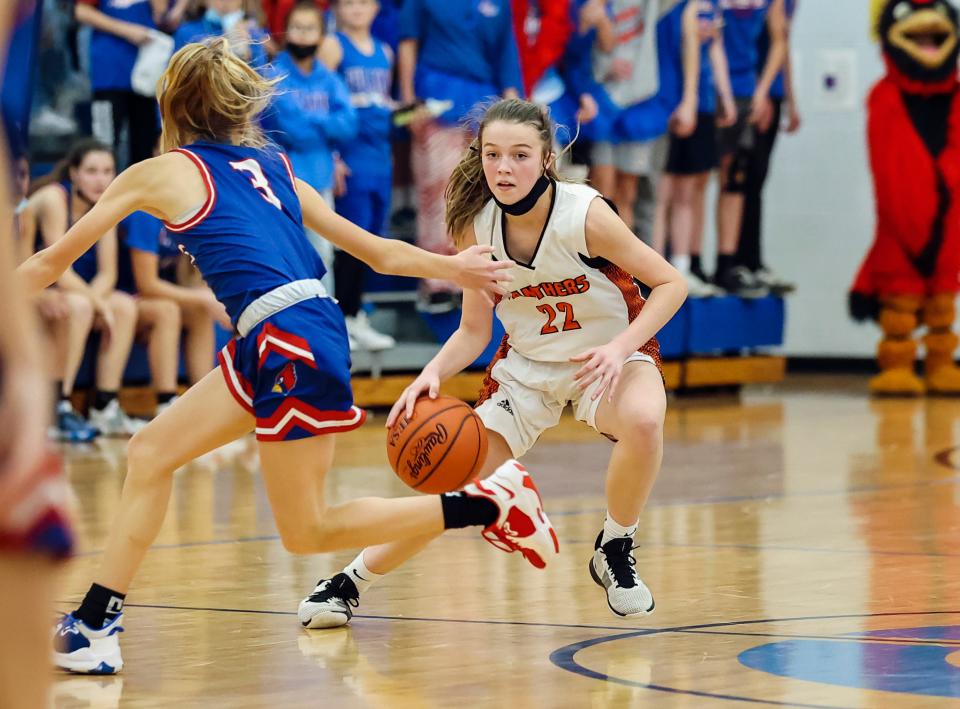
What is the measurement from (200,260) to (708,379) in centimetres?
749

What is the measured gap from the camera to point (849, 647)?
12.7 ft

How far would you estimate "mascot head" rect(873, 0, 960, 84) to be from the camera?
10.4 m

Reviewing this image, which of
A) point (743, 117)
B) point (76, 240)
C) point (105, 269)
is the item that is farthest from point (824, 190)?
point (76, 240)

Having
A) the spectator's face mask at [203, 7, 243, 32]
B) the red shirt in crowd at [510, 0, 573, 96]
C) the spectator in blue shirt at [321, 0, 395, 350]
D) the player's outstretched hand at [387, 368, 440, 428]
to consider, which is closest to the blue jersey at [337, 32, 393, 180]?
the spectator in blue shirt at [321, 0, 395, 350]

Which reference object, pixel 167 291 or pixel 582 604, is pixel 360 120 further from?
pixel 582 604

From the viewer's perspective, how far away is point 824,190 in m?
12.4

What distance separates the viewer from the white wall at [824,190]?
1220cm

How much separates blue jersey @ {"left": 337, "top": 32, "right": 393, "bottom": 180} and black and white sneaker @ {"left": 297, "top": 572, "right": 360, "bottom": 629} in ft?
17.0

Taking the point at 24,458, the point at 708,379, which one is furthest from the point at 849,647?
the point at 708,379

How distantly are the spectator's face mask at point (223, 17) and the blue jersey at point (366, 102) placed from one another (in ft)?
2.30

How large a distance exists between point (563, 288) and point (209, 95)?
1.11 metres

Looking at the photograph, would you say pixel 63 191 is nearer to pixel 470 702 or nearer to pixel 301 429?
pixel 301 429

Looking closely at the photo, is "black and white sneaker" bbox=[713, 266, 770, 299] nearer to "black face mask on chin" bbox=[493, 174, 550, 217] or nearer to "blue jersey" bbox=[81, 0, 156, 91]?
"blue jersey" bbox=[81, 0, 156, 91]

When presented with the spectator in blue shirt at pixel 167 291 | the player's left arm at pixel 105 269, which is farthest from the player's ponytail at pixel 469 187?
the player's left arm at pixel 105 269
